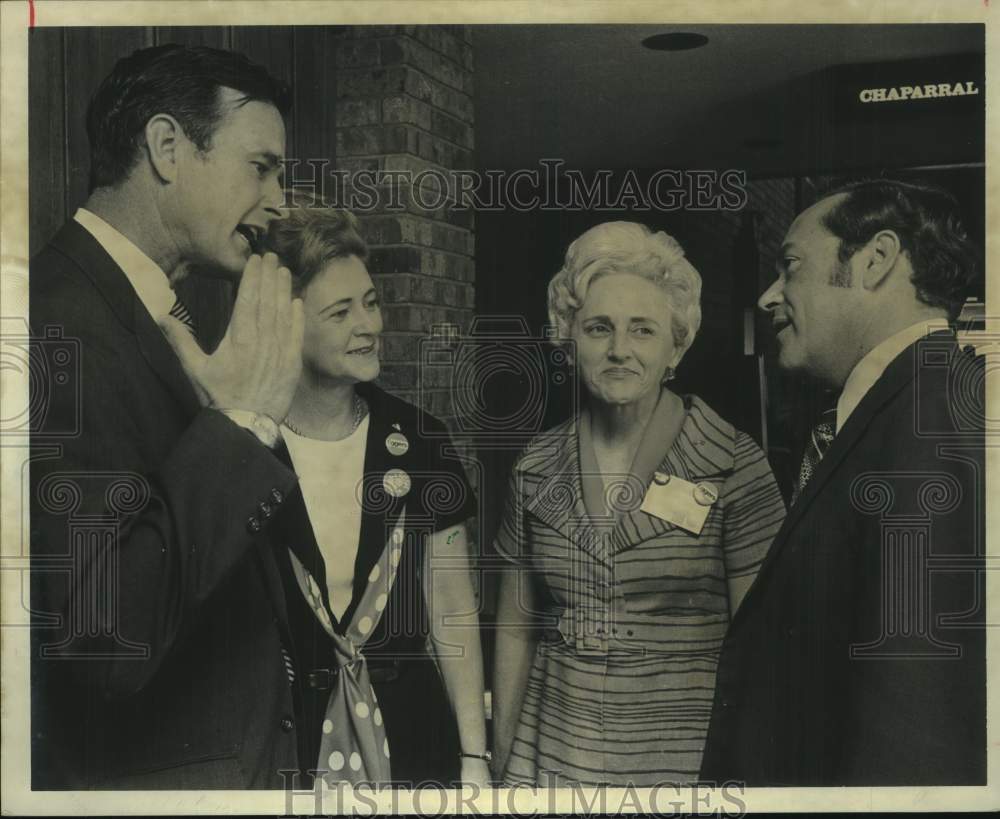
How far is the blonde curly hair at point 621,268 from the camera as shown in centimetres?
381

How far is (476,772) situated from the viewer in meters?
3.92

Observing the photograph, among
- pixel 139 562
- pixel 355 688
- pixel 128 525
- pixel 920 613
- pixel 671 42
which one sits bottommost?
pixel 355 688

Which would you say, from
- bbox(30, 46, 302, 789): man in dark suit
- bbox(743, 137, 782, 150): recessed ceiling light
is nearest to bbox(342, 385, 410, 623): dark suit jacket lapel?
bbox(30, 46, 302, 789): man in dark suit

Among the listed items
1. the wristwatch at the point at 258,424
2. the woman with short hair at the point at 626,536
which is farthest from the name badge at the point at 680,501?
the wristwatch at the point at 258,424

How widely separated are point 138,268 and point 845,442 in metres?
2.45

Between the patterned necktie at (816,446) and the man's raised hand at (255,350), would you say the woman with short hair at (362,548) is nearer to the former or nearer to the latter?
the man's raised hand at (255,350)

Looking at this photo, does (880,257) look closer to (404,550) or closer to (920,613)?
(920,613)

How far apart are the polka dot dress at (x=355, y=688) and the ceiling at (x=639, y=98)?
1.41 m

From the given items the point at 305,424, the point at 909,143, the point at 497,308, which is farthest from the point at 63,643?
the point at 909,143

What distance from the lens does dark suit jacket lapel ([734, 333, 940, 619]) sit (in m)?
3.85

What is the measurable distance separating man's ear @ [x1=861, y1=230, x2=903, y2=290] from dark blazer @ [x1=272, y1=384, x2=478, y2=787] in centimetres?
153

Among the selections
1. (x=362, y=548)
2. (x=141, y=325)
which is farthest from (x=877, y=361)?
(x=141, y=325)

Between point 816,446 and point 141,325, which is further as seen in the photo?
point 816,446

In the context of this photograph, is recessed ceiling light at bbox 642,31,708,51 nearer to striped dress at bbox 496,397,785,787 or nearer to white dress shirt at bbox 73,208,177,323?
striped dress at bbox 496,397,785,787
